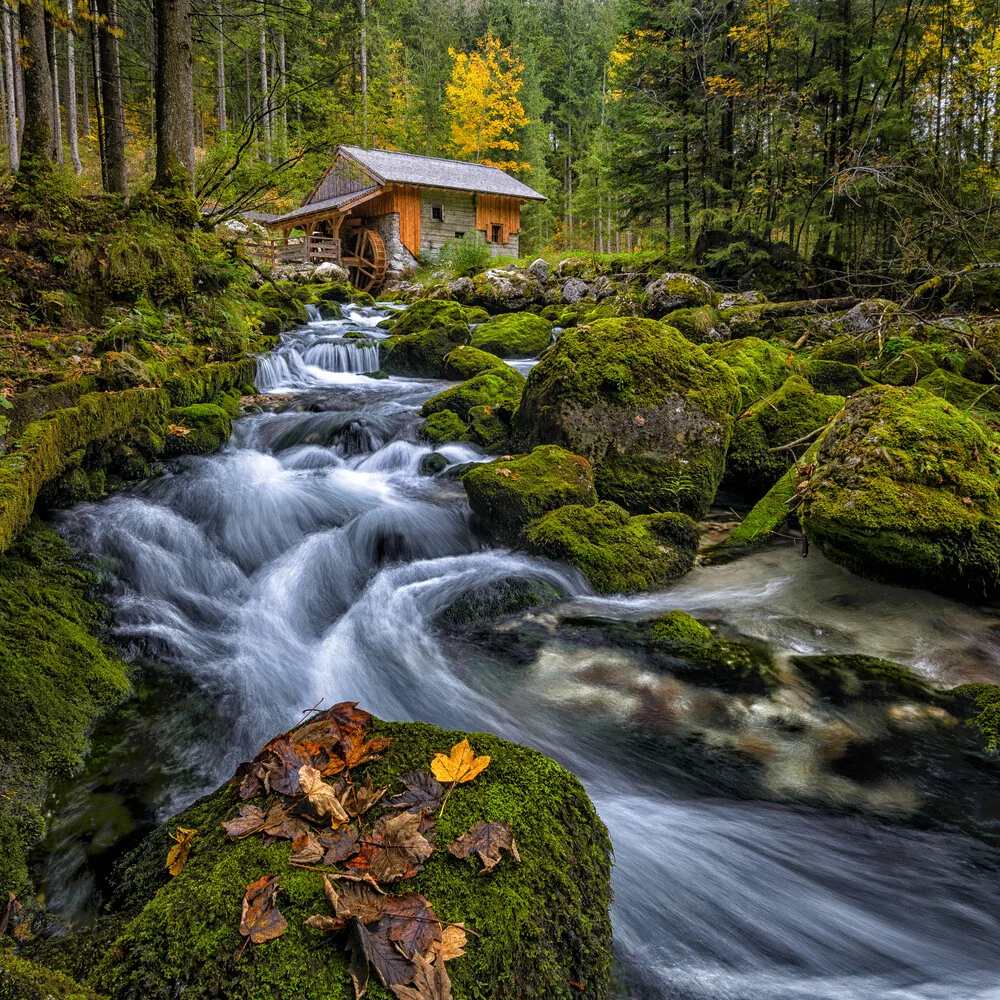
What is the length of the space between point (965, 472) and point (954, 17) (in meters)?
13.2


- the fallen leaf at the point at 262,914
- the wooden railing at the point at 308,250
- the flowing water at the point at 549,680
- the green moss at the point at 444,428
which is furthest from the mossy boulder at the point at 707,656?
the wooden railing at the point at 308,250

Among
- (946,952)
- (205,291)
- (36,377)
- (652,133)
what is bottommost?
(946,952)

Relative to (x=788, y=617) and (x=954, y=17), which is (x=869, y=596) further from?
(x=954, y=17)

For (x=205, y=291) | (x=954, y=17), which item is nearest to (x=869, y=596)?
(x=205, y=291)

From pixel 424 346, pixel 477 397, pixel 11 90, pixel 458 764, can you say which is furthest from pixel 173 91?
pixel 11 90

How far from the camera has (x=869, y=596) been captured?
4.69m

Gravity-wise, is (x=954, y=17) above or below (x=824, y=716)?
above

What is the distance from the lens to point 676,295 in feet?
45.2

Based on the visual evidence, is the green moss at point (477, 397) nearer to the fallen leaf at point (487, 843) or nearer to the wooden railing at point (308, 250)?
the fallen leaf at point (487, 843)

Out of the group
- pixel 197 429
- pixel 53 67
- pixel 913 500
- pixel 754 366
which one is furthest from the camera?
pixel 53 67

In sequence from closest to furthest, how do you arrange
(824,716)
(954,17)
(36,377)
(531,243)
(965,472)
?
(824,716)
(965,472)
(36,377)
(954,17)
(531,243)

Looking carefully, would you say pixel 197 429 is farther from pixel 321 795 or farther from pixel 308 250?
pixel 308 250

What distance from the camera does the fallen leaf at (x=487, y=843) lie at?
1609 mm

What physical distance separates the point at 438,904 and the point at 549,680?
2.60m
